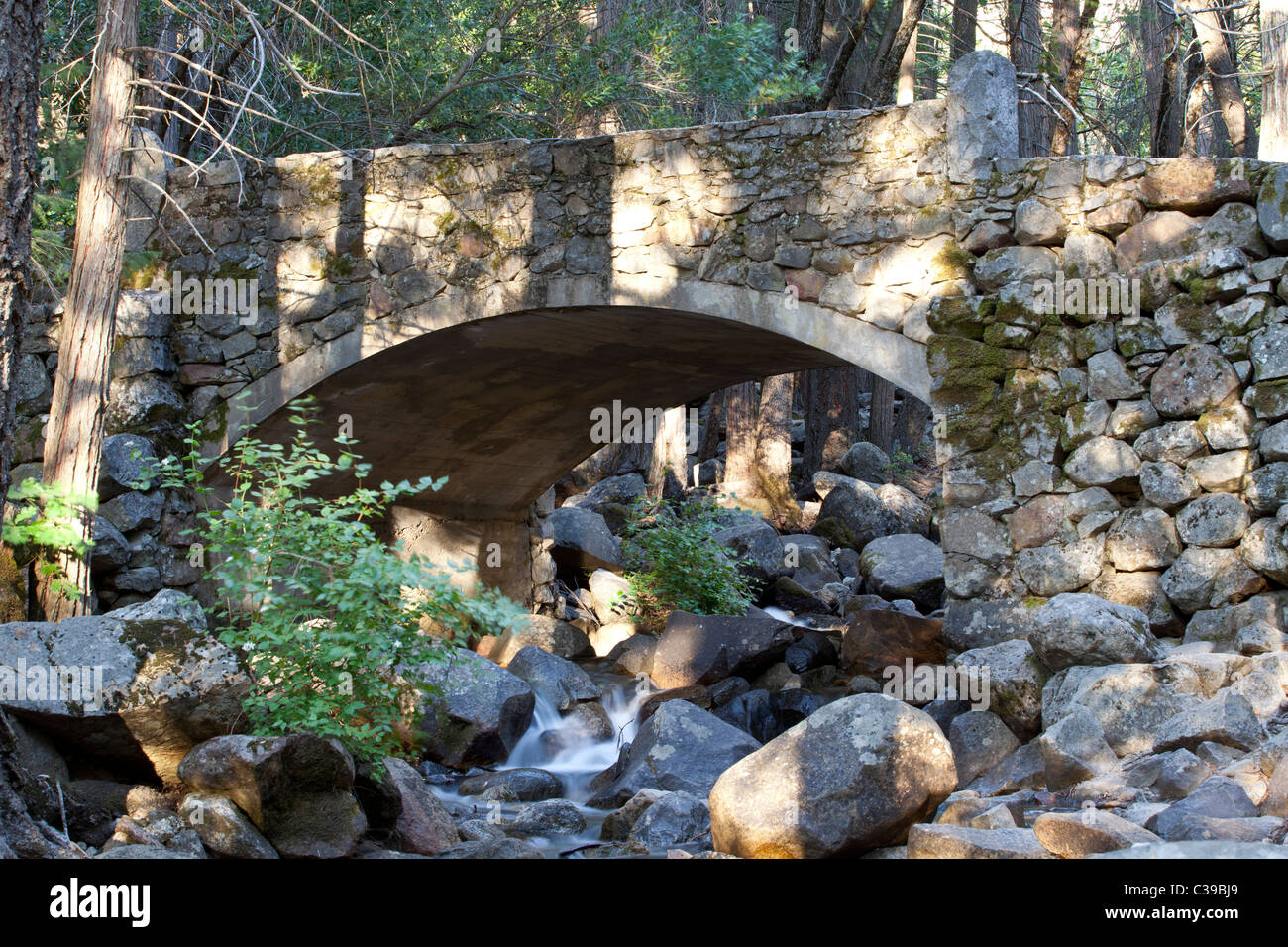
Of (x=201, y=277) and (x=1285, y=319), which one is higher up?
(x=201, y=277)

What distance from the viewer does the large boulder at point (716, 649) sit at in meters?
8.37

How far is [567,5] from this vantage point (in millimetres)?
10445

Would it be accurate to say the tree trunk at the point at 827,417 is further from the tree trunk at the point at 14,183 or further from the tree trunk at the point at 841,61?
the tree trunk at the point at 14,183

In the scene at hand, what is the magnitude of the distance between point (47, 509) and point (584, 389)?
3.87m

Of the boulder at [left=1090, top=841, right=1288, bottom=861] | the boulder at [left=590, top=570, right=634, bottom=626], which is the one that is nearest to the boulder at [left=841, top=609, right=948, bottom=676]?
the boulder at [left=590, top=570, right=634, bottom=626]

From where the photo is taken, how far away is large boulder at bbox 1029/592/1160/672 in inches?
194

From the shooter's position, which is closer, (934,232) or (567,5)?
(934,232)

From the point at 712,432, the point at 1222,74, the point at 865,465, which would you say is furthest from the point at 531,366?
the point at 712,432

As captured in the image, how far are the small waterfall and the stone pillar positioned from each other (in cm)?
399

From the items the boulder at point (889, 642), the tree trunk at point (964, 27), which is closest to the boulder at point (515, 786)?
the boulder at point (889, 642)

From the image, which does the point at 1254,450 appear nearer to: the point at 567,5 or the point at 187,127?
the point at 567,5

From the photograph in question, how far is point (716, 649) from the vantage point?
8430 mm

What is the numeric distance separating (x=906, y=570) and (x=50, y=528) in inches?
290

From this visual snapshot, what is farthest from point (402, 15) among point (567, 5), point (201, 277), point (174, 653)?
point (174, 653)
